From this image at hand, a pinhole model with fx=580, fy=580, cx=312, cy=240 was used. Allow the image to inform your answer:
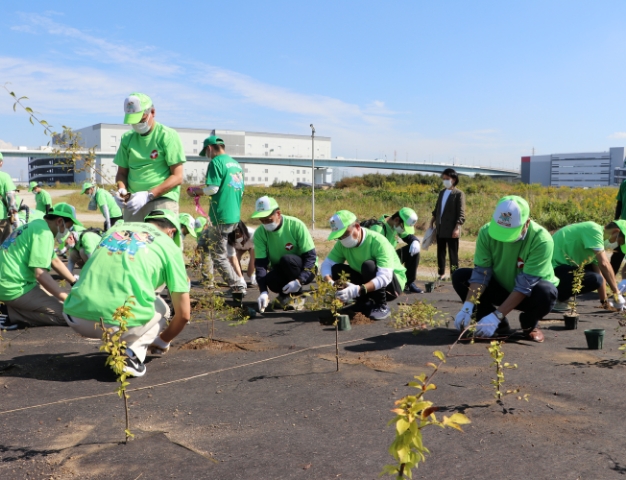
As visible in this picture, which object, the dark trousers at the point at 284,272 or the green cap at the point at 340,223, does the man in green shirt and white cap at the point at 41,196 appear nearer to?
the dark trousers at the point at 284,272

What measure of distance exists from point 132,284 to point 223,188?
2934 mm

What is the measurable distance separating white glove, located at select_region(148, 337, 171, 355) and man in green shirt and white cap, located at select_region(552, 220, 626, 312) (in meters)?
3.85

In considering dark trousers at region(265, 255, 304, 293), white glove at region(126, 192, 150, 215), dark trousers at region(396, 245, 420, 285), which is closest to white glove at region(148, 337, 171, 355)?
white glove at region(126, 192, 150, 215)

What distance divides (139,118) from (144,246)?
71.2 inches

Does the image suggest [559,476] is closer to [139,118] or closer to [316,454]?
[316,454]

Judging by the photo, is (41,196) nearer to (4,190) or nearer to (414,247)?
(4,190)

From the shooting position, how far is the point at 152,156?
5.16 metres

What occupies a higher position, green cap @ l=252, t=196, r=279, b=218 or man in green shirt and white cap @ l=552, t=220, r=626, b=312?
green cap @ l=252, t=196, r=279, b=218

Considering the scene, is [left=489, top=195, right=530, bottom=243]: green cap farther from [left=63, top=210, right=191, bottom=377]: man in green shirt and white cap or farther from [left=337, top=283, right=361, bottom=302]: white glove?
[left=63, top=210, right=191, bottom=377]: man in green shirt and white cap

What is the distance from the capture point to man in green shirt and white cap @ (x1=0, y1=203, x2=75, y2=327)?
4820 millimetres

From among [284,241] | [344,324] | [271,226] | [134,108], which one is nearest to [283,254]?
[284,241]

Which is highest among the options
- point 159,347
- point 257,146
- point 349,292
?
point 257,146

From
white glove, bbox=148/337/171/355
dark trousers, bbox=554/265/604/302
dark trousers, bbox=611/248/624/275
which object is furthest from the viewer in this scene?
dark trousers, bbox=611/248/624/275

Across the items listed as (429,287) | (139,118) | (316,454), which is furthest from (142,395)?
(429,287)
